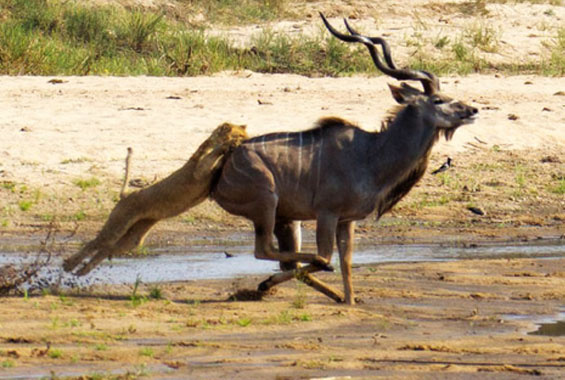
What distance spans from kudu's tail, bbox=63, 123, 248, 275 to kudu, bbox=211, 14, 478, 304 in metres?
0.10

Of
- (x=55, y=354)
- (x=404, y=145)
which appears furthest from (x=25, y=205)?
(x=55, y=354)

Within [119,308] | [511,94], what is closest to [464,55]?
[511,94]

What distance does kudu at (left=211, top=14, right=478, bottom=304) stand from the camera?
835cm

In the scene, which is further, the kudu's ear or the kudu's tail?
the kudu's ear

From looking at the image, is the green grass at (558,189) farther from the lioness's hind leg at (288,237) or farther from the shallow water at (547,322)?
the lioness's hind leg at (288,237)

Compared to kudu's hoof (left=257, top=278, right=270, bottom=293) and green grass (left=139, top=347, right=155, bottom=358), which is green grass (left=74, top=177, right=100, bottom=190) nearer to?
kudu's hoof (left=257, top=278, right=270, bottom=293)

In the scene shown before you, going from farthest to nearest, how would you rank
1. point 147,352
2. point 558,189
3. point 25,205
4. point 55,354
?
point 558,189 < point 25,205 < point 147,352 < point 55,354

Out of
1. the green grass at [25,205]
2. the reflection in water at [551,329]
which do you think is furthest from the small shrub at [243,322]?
the green grass at [25,205]

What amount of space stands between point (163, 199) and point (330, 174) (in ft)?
3.73

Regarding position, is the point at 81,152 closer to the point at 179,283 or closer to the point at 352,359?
the point at 179,283

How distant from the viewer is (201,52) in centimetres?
1697

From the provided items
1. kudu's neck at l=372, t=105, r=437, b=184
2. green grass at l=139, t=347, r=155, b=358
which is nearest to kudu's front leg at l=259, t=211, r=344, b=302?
kudu's neck at l=372, t=105, r=437, b=184

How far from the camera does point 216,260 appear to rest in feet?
33.3

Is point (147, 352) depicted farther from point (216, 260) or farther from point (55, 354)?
point (216, 260)
